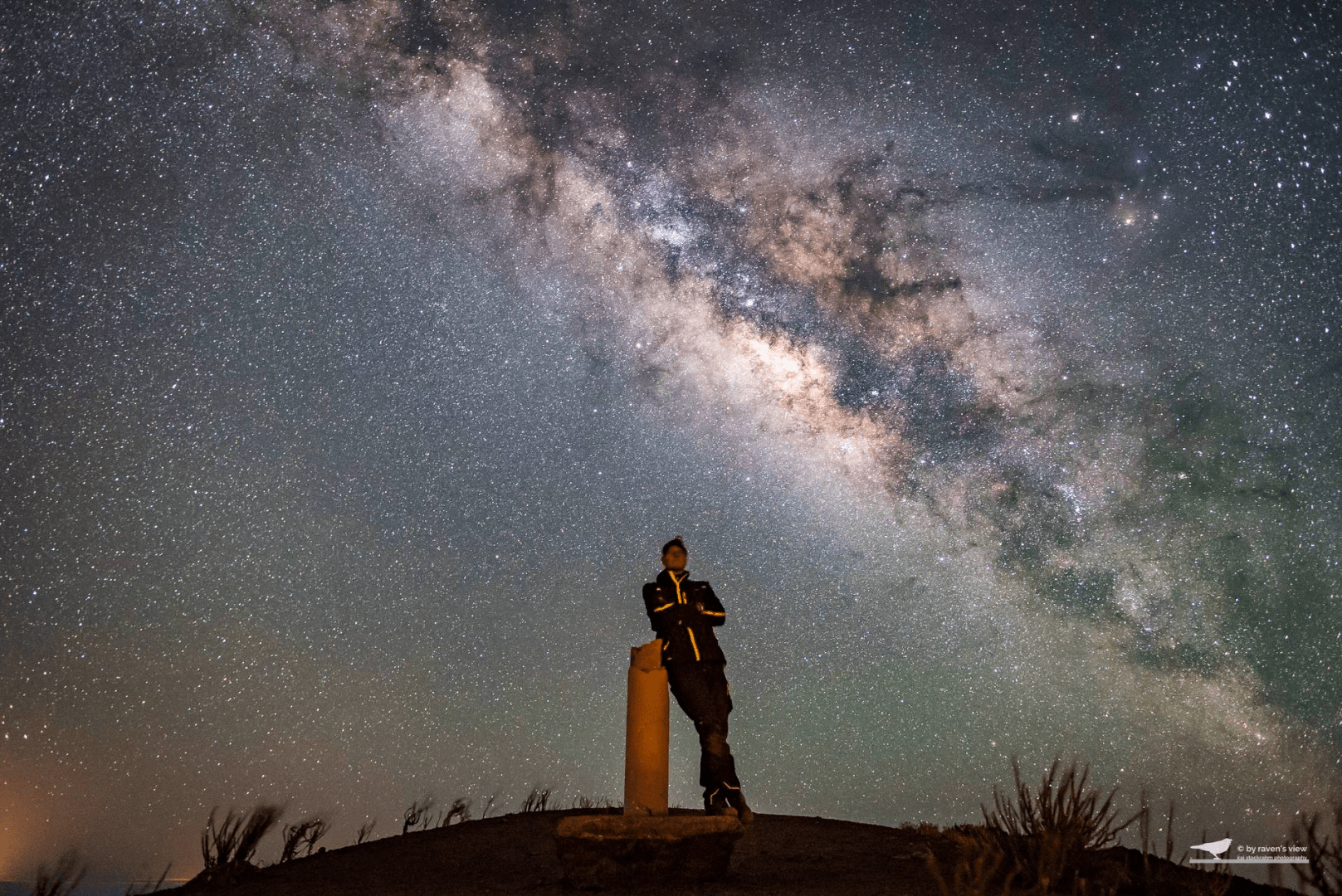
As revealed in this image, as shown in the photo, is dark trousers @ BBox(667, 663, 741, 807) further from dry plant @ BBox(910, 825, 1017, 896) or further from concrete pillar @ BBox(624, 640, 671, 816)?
dry plant @ BBox(910, 825, 1017, 896)

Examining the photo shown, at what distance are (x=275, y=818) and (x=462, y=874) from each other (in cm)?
234

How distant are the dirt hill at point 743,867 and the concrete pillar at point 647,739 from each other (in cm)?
71

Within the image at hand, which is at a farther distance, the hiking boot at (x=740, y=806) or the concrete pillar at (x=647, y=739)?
the hiking boot at (x=740, y=806)

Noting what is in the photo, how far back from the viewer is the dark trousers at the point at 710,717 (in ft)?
25.4

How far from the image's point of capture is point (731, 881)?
6988 mm

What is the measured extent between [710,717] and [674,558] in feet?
4.62

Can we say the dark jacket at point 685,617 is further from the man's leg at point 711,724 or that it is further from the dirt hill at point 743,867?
the dirt hill at point 743,867

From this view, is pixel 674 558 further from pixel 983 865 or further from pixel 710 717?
pixel 983 865

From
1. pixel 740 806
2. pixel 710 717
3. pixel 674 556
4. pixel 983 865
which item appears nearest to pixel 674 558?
pixel 674 556

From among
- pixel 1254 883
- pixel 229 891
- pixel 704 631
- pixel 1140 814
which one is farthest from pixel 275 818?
pixel 1254 883

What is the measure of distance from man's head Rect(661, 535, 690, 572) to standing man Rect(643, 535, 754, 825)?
0.23ft

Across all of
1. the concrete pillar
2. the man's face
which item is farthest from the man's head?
the concrete pillar

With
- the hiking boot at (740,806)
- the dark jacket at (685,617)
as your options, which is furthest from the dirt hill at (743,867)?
the dark jacket at (685,617)

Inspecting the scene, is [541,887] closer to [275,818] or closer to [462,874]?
[462,874]
